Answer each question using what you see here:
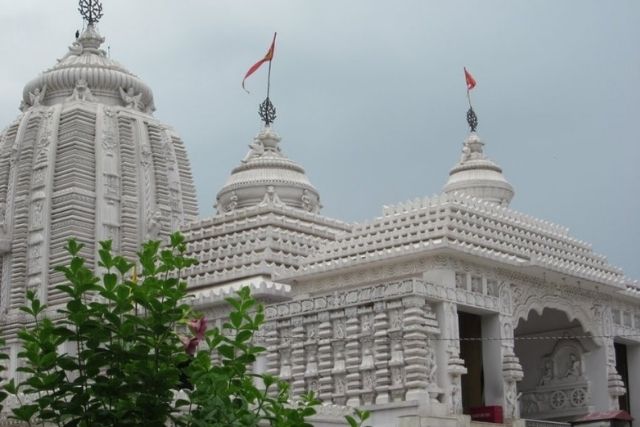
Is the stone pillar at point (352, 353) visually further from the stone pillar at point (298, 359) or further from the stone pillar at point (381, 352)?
the stone pillar at point (298, 359)

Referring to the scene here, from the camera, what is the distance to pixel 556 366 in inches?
1735

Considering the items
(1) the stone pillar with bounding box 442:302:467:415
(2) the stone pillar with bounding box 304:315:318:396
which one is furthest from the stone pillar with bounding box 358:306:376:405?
(1) the stone pillar with bounding box 442:302:467:415

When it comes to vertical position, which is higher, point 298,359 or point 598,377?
point 298,359

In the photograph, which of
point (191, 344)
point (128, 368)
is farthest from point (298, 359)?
point (128, 368)

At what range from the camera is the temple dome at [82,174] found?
2060 inches

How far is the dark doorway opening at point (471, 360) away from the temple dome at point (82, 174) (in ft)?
56.8

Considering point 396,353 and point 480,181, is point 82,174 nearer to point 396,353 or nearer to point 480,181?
point 480,181

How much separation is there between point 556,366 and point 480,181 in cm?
1125

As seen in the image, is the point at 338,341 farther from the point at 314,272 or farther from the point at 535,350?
the point at 535,350

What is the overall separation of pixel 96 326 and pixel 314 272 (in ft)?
90.6

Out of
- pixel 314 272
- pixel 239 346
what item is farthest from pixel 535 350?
pixel 239 346

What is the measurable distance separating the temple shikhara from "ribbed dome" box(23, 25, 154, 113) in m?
0.09

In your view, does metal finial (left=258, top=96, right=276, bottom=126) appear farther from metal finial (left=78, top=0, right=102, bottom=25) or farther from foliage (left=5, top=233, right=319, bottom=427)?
foliage (left=5, top=233, right=319, bottom=427)

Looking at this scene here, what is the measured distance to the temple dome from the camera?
52.3 m
